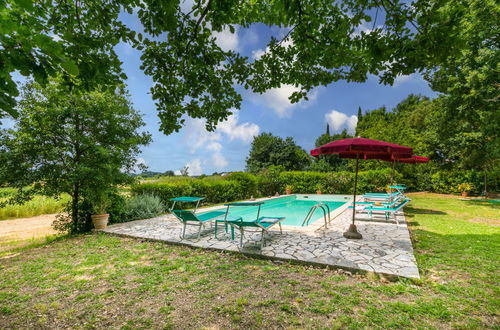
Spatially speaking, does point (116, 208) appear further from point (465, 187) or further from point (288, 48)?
point (465, 187)

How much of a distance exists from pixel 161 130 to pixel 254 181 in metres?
12.0

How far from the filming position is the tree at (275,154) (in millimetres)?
29719

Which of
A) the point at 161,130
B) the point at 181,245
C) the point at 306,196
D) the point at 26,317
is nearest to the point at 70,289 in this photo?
the point at 26,317

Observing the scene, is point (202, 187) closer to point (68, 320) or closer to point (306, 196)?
point (306, 196)

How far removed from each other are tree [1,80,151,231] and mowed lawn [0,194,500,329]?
7.22 ft

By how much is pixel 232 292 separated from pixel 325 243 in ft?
9.26

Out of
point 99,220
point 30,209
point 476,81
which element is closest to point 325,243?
point 99,220

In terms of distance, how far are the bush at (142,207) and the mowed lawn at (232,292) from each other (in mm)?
3652

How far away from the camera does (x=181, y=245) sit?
18.0 ft

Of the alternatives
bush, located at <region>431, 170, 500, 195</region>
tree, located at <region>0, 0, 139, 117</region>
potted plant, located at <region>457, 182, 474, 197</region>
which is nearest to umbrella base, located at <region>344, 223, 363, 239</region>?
tree, located at <region>0, 0, 139, 117</region>

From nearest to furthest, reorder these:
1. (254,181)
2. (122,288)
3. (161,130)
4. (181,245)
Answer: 1. (122,288)
2. (161,130)
3. (181,245)
4. (254,181)

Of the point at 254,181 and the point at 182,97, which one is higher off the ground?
the point at 182,97

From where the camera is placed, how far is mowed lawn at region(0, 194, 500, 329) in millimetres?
2617

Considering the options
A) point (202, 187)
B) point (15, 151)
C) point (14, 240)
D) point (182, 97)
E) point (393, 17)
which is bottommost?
point (14, 240)
